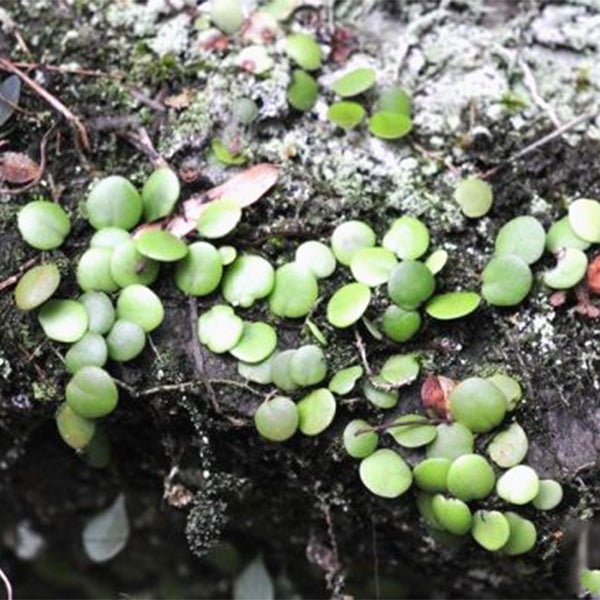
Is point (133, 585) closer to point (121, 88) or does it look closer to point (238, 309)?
point (238, 309)

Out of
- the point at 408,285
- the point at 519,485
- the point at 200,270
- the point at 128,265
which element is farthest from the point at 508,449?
the point at 128,265

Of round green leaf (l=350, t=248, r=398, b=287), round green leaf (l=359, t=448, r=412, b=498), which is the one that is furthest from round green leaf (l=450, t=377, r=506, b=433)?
round green leaf (l=350, t=248, r=398, b=287)

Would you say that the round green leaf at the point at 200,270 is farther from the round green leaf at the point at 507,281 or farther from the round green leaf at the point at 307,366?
the round green leaf at the point at 507,281

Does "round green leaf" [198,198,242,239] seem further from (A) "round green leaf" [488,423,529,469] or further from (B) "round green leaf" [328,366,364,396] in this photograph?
(A) "round green leaf" [488,423,529,469]

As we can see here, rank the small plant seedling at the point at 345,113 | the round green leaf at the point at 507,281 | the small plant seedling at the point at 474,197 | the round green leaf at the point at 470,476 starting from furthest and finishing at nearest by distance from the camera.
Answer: the small plant seedling at the point at 345,113
the small plant seedling at the point at 474,197
the round green leaf at the point at 507,281
the round green leaf at the point at 470,476

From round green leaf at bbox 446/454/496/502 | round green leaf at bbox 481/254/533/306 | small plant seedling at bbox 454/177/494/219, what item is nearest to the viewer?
round green leaf at bbox 446/454/496/502

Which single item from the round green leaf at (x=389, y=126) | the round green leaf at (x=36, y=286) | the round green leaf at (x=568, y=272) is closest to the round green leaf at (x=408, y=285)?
the round green leaf at (x=568, y=272)

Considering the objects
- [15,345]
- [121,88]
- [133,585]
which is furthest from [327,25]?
[133,585]
